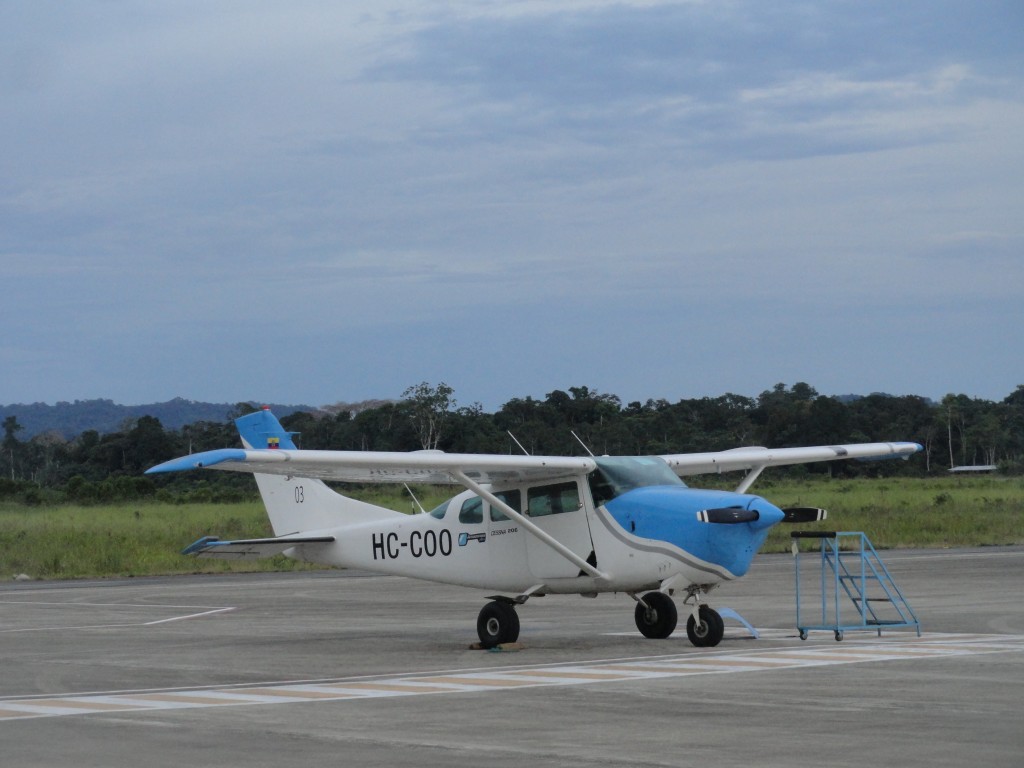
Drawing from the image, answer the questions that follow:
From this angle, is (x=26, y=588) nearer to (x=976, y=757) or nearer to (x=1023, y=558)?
(x=1023, y=558)

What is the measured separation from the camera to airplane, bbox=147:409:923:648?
51.0 ft

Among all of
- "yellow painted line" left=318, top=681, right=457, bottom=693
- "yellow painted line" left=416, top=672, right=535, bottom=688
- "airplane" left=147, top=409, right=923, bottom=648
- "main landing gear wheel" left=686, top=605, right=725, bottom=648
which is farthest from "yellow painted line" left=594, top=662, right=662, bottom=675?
"yellow painted line" left=318, top=681, right=457, bottom=693

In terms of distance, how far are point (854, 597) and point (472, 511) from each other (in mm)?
5775

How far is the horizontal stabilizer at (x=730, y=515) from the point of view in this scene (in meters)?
15.2

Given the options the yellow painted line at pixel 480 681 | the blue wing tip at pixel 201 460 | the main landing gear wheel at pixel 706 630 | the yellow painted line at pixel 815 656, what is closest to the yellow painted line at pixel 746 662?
the yellow painted line at pixel 815 656

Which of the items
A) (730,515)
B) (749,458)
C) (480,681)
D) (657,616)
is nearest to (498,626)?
(657,616)

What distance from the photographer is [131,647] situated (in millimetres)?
18172

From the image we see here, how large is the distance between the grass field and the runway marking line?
2396 centimetres

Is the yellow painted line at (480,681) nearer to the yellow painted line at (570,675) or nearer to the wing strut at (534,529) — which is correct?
the yellow painted line at (570,675)

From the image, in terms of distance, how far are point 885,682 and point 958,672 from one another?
42.3 inches

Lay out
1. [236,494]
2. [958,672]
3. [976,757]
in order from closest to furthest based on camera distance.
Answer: [976,757], [958,672], [236,494]

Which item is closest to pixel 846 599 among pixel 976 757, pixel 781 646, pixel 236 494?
pixel 781 646

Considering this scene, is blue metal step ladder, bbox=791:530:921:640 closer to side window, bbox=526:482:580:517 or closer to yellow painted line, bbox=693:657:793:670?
yellow painted line, bbox=693:657:793:670

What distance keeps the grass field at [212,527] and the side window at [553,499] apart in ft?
72.3
